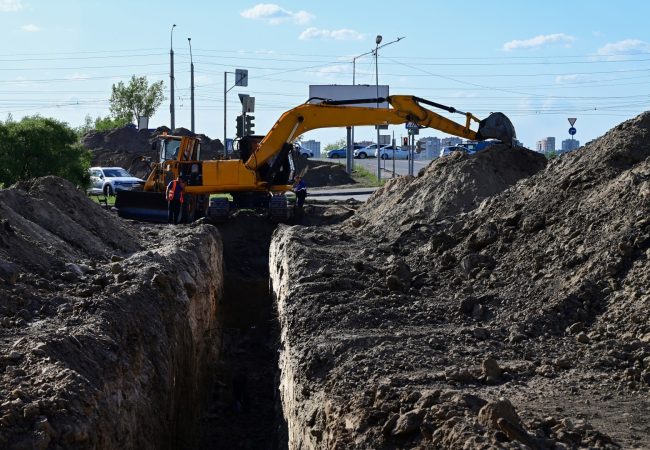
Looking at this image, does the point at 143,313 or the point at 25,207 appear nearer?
the point at 143,313

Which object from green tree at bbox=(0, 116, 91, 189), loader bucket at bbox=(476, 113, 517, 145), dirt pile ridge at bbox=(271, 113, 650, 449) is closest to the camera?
dirt pile ridge at bbox=(271, 113, 650, 449)

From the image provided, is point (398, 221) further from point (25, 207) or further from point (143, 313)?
point (143, 313)

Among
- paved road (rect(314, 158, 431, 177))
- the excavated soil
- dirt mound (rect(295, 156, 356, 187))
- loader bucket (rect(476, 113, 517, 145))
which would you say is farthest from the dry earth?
Result: paved road (rect(314, 158, 431, 177))

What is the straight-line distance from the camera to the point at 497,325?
10.7 metres

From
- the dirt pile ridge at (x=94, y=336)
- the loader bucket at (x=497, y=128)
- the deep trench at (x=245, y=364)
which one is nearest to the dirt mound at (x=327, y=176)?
the deep trench at (x=245, y=364)

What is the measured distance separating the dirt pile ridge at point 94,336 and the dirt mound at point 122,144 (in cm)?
3946

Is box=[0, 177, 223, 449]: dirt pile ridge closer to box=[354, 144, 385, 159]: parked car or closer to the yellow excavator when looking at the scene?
the yellow excavator

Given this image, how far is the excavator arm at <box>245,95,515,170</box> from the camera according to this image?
23453 millimetres

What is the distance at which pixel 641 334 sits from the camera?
9.00m

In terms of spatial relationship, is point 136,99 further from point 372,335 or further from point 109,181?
point 372,335

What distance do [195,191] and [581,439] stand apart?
21.6 meters

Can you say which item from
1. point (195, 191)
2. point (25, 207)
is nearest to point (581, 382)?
point (25, 207)

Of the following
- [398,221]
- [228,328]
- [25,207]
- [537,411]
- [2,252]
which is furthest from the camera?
[398,221]

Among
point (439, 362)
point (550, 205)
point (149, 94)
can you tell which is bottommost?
point (439, 362)
